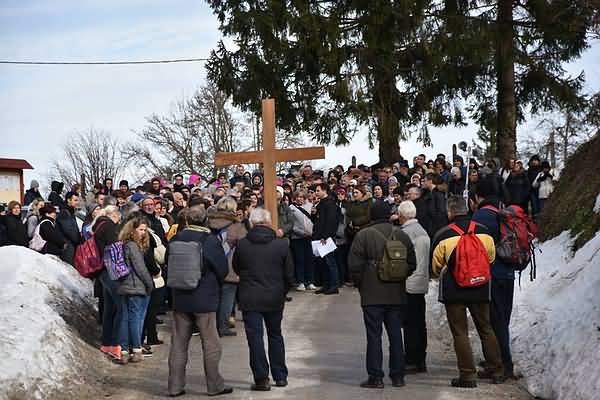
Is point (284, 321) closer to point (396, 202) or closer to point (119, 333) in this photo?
point (119, 333)

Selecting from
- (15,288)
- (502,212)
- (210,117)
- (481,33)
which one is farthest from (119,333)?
(210,117)

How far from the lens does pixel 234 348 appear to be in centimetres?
1145

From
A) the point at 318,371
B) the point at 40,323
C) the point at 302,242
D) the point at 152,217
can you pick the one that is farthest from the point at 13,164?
the point at 318,371

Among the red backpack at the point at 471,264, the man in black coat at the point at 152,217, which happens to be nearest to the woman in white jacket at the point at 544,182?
the man in black coat at the point at 152,217

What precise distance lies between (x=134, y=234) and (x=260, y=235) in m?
2.14

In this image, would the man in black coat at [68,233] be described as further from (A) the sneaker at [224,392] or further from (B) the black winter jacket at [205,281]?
(A) the sneaker at [224,392]

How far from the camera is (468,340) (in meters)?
8.88

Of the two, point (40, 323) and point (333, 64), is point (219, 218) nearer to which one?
point (40, 323)

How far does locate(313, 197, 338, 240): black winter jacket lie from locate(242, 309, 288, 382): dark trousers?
7.42 meters

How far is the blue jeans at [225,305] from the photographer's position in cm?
1237

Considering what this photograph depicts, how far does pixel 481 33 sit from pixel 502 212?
17276 mm

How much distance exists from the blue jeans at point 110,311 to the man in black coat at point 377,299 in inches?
127

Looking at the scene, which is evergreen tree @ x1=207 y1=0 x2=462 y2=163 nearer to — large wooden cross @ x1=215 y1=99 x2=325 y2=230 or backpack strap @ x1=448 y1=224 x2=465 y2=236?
large wooden cross @ x1=215 y1=99 x2=325 y2=230

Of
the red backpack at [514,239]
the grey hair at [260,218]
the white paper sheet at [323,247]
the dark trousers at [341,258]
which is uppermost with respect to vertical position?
the grey hair at [260,218]
